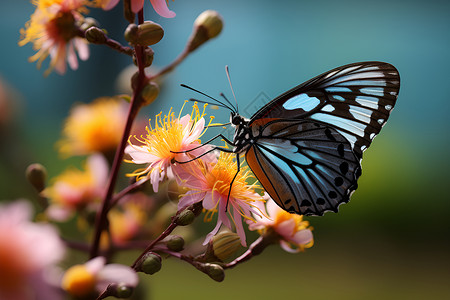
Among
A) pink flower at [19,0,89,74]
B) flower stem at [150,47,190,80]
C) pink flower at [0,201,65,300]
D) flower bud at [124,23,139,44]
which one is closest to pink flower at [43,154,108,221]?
pink flower at [19,0,89,74]

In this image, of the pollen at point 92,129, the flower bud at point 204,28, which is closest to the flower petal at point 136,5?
the flower bud at point 204,28

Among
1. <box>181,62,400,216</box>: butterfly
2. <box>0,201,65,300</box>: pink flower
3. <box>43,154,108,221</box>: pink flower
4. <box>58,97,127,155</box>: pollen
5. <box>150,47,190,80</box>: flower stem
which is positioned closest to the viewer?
<box>0,201,65,300</box>: pink flower

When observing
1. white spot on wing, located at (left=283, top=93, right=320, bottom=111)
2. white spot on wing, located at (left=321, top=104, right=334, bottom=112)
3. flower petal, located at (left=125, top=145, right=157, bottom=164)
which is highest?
white spot on wing, located at (left=283, top=93, right=320, bottom=111)

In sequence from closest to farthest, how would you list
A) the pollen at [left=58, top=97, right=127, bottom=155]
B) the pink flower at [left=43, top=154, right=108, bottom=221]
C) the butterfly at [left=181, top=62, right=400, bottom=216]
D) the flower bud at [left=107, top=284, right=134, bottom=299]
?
the flower bud at [left=107, top=284, right=134, bottom=299] < the butterfly at [left=181, top=62, right=400, bottom=216] < the pink flower at [left=43, top=154, right=108, bottom=221] < the pollen at [left=58, top=97, right=127, bottom=155]

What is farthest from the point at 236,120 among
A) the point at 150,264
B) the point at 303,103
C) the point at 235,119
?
the point at 150,264

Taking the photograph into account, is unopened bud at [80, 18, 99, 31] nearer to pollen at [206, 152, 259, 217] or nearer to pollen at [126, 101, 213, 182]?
pollen at [126, 101, 213, 182]

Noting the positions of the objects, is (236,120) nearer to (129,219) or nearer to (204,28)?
(204,28)
